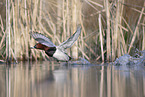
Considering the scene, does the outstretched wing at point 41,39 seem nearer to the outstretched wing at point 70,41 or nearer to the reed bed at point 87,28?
the outstretched wing at point 70,41

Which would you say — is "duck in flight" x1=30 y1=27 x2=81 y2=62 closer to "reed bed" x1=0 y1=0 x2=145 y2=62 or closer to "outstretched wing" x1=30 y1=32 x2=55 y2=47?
"outstretched wing" x1=30 y1=32 x2=55 y2=47

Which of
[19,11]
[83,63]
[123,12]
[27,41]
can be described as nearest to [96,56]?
[83,63]

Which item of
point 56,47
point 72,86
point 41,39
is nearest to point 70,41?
point 56,47

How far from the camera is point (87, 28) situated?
5758 millimetres

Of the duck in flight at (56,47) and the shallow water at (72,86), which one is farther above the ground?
the duck in flight at (56,47)

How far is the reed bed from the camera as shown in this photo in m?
4.89

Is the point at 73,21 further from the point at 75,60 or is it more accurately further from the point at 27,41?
Result: the point at 27,41

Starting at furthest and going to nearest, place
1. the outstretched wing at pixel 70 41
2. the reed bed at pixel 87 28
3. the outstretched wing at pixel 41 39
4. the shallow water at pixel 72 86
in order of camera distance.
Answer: the reed bed at pixel 87 28
the outstretched wing at pixel 41 39
the outstretched wing at pixel 70 41
the shallow water at pixel 72 86

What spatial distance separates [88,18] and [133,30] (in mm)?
1183

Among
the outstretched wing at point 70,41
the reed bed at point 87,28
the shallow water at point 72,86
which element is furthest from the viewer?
the reed bed at point 87,28

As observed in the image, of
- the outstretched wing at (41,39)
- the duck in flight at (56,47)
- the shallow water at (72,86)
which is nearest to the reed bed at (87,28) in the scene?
the duck in flight at (56,47)

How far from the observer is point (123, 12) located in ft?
18.0

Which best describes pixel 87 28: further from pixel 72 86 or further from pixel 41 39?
pixel 72 86

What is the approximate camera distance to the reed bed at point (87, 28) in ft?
16.1
